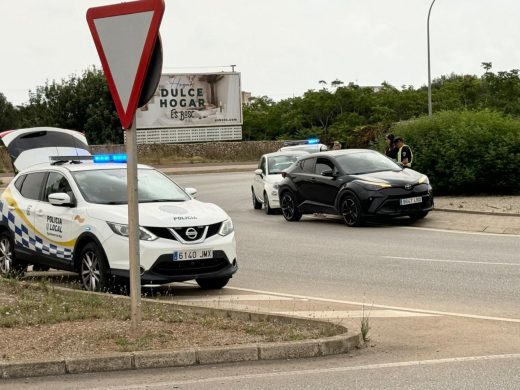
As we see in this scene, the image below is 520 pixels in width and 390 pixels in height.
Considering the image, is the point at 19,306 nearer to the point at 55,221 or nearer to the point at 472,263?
the point at 55,221

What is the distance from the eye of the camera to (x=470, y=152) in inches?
1002

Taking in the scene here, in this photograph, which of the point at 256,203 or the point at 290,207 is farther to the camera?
the point at 256,203

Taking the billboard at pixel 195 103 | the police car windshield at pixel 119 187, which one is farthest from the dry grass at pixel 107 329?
the billboard at pixel 195 103

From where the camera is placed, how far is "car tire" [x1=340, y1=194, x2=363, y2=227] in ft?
70.7

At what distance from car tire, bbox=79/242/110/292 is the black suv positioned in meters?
9.53

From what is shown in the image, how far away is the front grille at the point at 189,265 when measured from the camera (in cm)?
1213

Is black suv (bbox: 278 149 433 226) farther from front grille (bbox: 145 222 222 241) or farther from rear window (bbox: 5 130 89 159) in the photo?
front grille (bbox: 145 222 222 241)

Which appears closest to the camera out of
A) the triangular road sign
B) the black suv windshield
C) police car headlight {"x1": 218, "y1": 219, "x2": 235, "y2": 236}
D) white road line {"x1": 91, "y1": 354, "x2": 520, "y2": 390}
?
white road line {"x1": 91, "y1": 354, "x2": 520, "y2": 390}

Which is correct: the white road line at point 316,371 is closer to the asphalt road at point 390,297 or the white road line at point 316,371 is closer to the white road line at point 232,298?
the asphalt road at point 390,297

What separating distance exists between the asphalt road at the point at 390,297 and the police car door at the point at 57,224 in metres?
1.54

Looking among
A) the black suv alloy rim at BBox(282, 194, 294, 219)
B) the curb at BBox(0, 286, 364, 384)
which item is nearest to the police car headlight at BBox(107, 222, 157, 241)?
the curb at BBox(0, 286, 364, 384)

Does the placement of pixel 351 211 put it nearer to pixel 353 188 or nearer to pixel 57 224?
pixel 353 188

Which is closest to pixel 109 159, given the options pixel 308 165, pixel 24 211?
pixel 24 211

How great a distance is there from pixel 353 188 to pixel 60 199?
9.61m
